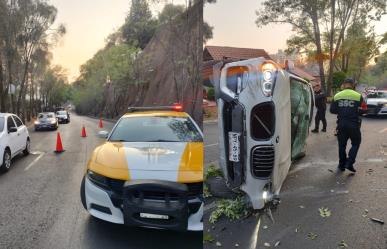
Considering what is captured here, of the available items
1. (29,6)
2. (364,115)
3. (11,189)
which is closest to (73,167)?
(11,189)

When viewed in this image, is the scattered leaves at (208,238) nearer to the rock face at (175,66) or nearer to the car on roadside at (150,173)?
the car on roadside at (150,173)

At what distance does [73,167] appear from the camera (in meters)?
2.44

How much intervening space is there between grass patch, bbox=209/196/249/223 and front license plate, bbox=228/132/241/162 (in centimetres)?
12

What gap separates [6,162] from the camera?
13.3ft

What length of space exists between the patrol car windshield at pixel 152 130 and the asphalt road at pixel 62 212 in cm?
17

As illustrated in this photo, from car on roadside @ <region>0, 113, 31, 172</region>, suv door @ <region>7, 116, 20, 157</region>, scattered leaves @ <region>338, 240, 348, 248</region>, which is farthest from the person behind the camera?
suv door @ <region>7, 116, 20, 157</region>

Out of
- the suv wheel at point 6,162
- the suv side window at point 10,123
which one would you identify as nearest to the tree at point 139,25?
the suv wheel at point 6,162

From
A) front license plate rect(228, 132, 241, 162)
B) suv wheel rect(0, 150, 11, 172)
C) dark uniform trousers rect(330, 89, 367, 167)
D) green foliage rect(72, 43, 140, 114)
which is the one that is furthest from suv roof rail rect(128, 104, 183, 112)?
suv wheel rect(0, 150, 11, 172)

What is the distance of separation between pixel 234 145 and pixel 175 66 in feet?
2.10

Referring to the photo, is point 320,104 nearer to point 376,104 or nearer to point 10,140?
point 376,104

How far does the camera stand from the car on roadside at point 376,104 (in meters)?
0.88

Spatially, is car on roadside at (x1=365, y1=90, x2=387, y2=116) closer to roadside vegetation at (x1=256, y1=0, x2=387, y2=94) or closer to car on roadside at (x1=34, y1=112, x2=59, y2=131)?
roadside vegetation at (x1=256, y1=0, x2=387, y2=94)

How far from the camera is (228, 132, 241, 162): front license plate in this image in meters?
0.92

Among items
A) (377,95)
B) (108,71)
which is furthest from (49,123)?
(377,95)
